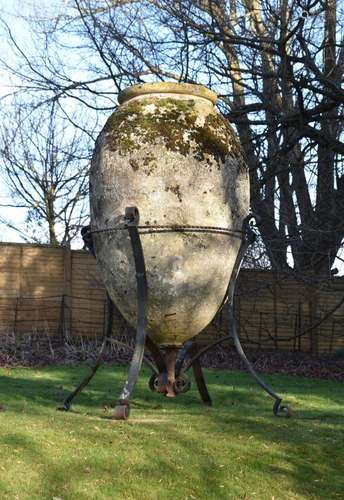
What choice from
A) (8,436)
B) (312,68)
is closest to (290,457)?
(8,436)

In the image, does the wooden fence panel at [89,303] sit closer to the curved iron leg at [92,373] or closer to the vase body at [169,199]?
the curved iron leg at [92,373]

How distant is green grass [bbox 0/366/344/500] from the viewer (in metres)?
4.26

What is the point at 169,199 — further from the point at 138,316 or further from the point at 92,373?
the point at 92,373

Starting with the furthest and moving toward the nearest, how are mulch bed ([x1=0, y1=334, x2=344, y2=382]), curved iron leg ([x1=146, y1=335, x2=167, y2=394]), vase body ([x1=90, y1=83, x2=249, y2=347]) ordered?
mulch bed ([x1=0, y1=334, x2=344, y2=382])
curved iron leg ([x1=146, y1=335, x2=167, y2=394])
vase body ([x1=90, y1=83, x2=249, y2=347])

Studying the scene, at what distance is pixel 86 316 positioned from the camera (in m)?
13.2

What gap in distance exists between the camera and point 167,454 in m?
4.75

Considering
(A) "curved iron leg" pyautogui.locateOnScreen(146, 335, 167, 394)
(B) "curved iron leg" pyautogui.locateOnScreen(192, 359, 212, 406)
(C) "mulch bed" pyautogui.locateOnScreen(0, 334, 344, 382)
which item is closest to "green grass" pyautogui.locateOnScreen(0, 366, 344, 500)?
(A) "curved iron leg" pyautogui.locateOnScreen(146, 335, 167, 394)

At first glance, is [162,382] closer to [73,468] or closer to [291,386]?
[73,468]

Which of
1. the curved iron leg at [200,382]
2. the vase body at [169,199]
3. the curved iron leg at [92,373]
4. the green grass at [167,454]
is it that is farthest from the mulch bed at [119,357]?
the vase body at [169,199]

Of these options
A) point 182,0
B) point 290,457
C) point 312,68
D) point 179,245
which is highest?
point 182,0

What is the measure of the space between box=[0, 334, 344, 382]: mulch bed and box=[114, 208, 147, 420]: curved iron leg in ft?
16.8

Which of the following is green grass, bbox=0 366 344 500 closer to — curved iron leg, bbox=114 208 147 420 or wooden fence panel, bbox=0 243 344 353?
curved iron leg, bbox=114 208 147 420

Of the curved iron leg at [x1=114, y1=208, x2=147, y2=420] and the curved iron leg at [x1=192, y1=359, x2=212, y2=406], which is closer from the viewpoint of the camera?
the curved iron leg at [x1=114, y1=208, x2=147, y2=420]

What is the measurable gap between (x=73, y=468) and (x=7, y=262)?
9.14 metres
